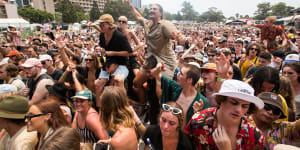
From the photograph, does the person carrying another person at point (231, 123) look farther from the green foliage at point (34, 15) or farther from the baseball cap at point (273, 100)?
the green foliage at point (34, 15)

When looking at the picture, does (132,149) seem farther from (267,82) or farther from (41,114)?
(267,82)

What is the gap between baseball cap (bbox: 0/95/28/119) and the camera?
2117mm

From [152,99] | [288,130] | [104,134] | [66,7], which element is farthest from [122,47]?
[66,7]

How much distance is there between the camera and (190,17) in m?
115

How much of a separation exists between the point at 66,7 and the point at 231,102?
8051 cm

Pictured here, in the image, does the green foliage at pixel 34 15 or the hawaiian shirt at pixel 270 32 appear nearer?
the hawaiian shirt at pixel 270 32

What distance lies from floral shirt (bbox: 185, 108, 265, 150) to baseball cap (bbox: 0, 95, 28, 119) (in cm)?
202

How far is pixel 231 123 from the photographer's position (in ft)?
5.36

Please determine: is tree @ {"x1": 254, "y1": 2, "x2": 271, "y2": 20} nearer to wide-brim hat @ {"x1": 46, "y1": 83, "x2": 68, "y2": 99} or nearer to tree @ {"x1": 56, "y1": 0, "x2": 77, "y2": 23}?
tree @ {"x1": 56, "y1": 0, "x2": 77, "y2": 23}

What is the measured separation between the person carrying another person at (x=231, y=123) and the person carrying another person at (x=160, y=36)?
1.63 meters

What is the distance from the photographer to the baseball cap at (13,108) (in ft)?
6.95

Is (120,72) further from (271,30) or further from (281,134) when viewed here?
(271,30)

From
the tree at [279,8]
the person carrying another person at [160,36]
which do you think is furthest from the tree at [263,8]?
the person carrying another person at [160,36]

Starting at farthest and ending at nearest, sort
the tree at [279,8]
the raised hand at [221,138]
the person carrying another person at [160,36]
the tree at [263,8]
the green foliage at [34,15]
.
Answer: the tree at [263,8] < the tree at [279,8] < the green foliage at [34,15] < the person carrying another person at [160,36] < the raised hand at [221,138]
